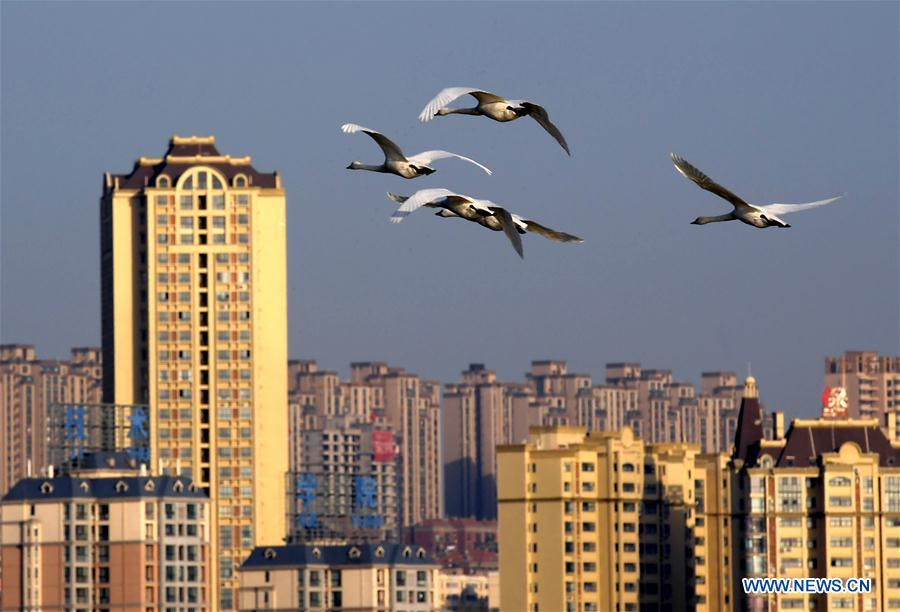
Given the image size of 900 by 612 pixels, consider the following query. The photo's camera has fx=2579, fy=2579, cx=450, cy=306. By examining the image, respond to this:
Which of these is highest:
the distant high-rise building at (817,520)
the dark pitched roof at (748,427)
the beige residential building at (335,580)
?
the dark pitched roof at (748,427)

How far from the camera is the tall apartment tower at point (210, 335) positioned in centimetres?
10956

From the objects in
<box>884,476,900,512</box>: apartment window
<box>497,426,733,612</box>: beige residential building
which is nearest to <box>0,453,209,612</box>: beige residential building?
<box>497,426,733,612</box>: beige residential building

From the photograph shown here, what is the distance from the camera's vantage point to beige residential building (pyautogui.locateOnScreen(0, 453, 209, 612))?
290ft

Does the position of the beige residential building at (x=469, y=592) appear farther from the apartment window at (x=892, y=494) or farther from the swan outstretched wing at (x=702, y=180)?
the swan outstretched wing at (x=702, y=180)

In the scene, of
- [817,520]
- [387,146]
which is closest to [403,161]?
[387,146]

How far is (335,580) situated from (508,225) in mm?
68002

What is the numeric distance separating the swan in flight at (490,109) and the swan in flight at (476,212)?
3.01 feet

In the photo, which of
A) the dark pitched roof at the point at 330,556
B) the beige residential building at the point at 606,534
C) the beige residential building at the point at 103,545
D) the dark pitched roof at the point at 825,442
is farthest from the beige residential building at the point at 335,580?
the dark pitched roof at the point at 825,442

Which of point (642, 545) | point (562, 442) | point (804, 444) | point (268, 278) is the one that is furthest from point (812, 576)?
point (268, 278)

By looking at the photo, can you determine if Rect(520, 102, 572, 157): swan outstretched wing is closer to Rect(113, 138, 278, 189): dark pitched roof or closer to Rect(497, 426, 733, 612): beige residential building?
Rect(497, 426, 733, 612): beige residential building

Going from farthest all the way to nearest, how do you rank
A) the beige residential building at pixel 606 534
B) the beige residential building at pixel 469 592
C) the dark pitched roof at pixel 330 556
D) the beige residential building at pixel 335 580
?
the beige residential building at pixel 469 592
the beige residential building at pixel 606 534
the dark pitched roof at pixel 330 556
the beige residential building at pixel 335 580

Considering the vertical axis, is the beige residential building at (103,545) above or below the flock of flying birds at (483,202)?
below

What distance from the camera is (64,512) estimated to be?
88.6 meters

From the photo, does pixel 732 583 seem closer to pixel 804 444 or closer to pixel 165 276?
pixel 804 444
